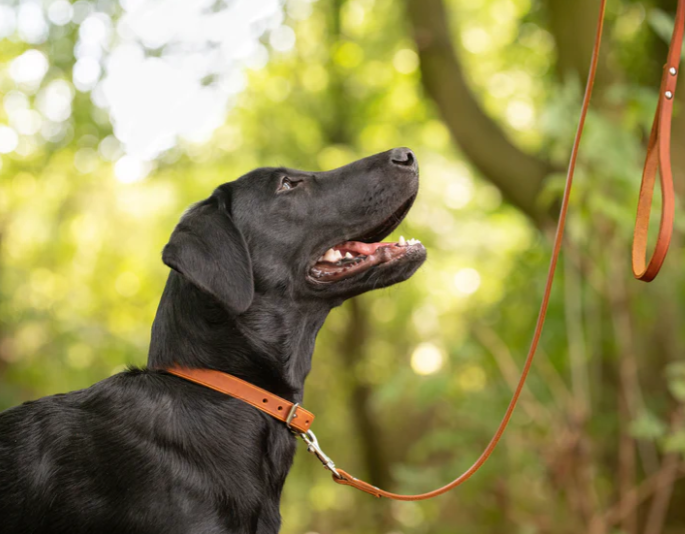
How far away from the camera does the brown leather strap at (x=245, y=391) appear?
2656 millimetres

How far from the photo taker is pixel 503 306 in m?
7.18

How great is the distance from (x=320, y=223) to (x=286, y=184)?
24 cm

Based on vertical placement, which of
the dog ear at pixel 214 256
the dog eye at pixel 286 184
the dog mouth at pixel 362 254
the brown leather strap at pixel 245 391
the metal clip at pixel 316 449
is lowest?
the metal clip at pixel 316 449

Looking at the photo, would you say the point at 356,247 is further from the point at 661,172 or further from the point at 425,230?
the point at 425,230

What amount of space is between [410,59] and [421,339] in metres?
4.85

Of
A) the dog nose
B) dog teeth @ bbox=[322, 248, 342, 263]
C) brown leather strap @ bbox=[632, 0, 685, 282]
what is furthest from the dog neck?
brown leather strap @ bbox=[632, 0, 685, 282]

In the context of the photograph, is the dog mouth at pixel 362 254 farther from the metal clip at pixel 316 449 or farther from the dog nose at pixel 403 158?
the metal clip at pixel 316 449

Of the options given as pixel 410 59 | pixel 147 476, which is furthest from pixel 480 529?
pixel 410 59

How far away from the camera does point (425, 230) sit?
1084 centimetres

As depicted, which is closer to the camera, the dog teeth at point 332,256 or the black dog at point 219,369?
the black dog at point 219,369

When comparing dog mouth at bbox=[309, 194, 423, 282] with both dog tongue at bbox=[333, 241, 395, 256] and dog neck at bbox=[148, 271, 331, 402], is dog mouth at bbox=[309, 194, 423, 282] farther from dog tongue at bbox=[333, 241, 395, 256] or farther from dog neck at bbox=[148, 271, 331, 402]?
dog neck at bbox=[148, 271, 331, 402]

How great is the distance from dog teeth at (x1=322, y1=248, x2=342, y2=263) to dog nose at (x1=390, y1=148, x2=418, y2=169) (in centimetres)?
47

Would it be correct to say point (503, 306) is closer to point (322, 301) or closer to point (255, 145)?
point (322, 301)

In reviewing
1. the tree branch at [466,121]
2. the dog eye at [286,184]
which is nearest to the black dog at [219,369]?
the dog eye at [286,184]
